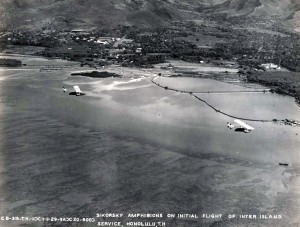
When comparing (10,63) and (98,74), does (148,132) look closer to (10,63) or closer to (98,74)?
(98,74)

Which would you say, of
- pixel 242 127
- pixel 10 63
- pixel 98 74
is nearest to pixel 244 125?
pixel 242 127

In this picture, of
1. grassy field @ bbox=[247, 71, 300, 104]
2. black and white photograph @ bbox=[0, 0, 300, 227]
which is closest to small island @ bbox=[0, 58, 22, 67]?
black and white photograph @ bbox=[0, 0, 300, 227]

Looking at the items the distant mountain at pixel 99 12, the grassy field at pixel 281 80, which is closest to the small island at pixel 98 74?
the grassy field at pixel 281 80

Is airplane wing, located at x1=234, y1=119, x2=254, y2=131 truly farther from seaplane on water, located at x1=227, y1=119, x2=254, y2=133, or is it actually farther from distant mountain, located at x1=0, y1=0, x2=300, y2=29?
distant mountain, located at x1=0, y1=0, x2=300, y2=29

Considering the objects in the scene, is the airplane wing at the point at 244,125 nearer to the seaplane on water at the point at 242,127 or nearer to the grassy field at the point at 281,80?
the seaplane on water at the point at 242,127

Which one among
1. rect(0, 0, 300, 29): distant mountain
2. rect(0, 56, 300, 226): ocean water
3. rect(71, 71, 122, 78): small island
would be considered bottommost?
rect(0, 56, 300, 226): ocean water

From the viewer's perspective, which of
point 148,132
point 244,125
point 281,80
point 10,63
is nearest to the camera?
point 148,132

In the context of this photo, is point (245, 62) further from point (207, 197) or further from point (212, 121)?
point (207, 197)
